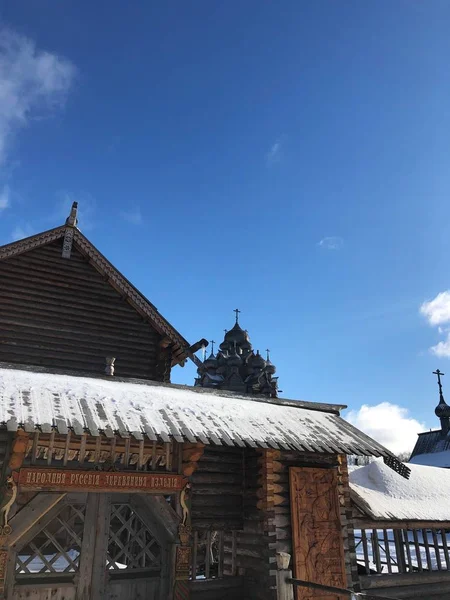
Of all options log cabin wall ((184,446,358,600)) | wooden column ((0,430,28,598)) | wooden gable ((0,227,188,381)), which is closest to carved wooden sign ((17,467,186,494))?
wooden column ((0,430,28,598))

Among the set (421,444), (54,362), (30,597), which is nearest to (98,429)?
(30,597)

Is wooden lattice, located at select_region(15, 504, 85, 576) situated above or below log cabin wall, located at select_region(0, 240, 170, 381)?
below

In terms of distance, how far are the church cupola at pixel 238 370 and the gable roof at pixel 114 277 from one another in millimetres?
25131

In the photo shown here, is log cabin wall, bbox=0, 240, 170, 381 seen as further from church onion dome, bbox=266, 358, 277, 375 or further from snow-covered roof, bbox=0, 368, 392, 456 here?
church onion dome, bbox=266, 358, 277, 375

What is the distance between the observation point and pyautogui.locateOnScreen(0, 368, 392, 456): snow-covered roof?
7.34m

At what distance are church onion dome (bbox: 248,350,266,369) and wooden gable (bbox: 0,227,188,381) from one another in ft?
93.9

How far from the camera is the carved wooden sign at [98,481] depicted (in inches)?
303

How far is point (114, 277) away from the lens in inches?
598

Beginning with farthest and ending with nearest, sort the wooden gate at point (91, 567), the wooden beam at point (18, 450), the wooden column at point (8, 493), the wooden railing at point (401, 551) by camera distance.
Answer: the wooden railing at point (401, 551)
the wooden gate at point (91, 567)
the wooden beam at point (18, 450)
the wooden column at point (8, 493)

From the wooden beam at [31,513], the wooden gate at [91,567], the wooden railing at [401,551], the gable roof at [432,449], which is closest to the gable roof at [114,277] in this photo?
the wooden gate at [91,567]

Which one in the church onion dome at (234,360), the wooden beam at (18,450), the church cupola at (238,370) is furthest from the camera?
the church onion dome at (234,360)

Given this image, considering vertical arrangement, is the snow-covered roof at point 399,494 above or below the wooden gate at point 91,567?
above

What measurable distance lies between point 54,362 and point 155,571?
6.90 m

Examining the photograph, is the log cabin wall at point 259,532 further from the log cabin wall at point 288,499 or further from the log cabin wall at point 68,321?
the log cabin wall at point 68,321
